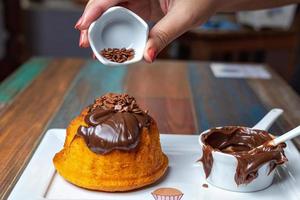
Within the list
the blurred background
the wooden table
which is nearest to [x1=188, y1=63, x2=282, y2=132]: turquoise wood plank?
the wooden table

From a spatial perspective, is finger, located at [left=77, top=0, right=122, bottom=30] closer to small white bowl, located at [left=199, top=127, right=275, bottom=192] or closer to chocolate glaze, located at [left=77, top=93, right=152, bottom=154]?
chocolate glaze, located at [left=77, top=93, right=152, bottom=154]

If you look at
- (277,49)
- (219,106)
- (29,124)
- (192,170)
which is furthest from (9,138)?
(277,49)

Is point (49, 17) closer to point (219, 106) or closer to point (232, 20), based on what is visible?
point (232, 20)

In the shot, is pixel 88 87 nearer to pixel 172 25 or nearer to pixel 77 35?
pixel 172 25

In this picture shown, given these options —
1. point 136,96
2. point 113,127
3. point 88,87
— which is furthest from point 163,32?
point 88,87

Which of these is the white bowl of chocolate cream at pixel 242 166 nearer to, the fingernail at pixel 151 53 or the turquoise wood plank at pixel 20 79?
the fingernail at pixel 151 53

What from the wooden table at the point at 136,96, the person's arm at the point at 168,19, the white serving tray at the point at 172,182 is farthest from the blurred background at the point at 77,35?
the white serving tray at the point at 172,182
